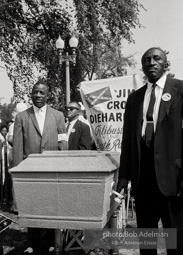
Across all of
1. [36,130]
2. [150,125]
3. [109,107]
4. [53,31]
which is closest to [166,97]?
[150,125]

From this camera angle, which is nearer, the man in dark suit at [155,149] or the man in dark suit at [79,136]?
the man in dark suit at [155,149]

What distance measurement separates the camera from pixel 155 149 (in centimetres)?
239

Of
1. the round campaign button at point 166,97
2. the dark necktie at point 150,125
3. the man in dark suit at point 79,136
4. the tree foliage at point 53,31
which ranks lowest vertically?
the man in dark suit at point 79,136

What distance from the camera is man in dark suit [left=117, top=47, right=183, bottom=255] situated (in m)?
2.37

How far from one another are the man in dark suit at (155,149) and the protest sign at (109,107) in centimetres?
250

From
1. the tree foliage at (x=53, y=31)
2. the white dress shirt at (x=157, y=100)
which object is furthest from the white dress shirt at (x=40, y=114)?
the tree foliage at (x=53, y=31)

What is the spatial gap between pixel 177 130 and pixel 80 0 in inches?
455

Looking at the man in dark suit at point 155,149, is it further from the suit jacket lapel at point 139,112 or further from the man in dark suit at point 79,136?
the man in dark suit at point 79,136

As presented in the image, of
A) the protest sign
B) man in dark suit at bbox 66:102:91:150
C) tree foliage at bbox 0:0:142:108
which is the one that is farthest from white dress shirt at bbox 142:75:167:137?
tree foliage at bbox 0:0:142:108

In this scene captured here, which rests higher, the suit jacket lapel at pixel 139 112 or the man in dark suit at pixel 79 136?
the suit jacket lapel at pixel 139 112

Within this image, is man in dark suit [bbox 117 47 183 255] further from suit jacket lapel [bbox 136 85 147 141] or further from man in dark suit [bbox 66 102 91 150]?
man in dark suit [bbox 66 102 91 150]

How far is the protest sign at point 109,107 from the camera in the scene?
205 inches

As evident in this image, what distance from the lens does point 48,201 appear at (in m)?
2.43

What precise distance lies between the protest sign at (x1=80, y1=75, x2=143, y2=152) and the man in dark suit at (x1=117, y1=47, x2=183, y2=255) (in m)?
2.50
